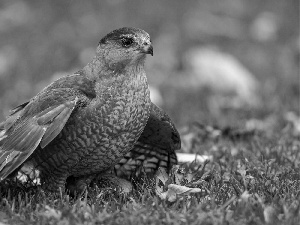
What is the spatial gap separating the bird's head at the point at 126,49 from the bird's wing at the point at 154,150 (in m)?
0.63

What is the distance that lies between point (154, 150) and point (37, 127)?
1402mm

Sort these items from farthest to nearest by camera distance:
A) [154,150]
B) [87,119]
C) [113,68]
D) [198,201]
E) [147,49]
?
[154,150]
[113,68]
[147,49]
[87,119]
[198,201]

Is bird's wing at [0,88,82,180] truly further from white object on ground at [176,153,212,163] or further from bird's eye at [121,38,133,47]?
white object on ground at [176,153,212,163]

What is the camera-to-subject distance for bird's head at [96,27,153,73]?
4945mm

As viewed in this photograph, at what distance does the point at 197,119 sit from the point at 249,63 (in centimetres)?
353

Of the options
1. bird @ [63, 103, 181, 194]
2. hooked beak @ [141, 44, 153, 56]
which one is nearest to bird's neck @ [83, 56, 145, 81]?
hooked beak @ [141, 44, 153, 56]

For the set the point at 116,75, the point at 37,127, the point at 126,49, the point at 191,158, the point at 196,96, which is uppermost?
the point at 126,49

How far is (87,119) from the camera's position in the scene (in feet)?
15.7

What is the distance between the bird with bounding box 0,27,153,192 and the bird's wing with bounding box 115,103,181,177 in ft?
1.64

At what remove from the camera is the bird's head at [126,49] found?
4.95 m

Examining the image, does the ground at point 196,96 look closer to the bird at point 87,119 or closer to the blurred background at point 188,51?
the blurred background at point 188,51

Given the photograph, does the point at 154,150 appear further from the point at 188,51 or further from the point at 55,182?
the point at 188,51

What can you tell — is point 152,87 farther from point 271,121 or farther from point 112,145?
point 112,145

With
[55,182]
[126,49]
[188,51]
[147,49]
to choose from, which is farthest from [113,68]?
[188,51]
